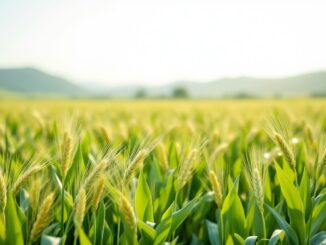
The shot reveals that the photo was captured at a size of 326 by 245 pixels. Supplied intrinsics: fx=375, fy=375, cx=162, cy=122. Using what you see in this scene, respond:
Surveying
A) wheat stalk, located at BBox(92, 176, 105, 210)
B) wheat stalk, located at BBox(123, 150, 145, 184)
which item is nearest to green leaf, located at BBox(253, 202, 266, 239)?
wheat stalk, located at BBox(123, 150, 145, 184)

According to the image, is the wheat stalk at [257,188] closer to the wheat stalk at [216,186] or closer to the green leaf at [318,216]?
the wheat stalk at [216,186]

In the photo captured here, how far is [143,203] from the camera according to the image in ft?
4.88

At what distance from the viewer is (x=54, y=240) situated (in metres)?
1.24

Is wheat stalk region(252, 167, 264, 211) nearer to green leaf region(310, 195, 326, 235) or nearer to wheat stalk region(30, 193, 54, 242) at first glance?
green leaf region(310, 195, 326, 235)

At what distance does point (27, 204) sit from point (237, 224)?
0.94 metres

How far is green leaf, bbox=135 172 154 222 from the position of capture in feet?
4.84

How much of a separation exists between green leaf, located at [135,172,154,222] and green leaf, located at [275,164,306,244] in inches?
20.6

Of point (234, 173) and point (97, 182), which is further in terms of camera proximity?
point (234, 173)

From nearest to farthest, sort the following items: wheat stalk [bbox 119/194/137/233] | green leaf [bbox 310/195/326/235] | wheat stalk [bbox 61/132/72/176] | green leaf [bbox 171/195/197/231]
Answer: wheat stalk [bbox 119/194/137/233]
wheat stalk [bbox 61/132/72/176]
green leaf [bbox 171/195/197/231]
green leaf [bbox 310/195/326/235]

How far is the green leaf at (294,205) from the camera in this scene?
4.78 feet

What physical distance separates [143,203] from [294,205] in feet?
1.94

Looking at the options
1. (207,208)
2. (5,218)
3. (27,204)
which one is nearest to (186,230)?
(207,208)

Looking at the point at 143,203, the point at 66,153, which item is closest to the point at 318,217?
the point at 143,203

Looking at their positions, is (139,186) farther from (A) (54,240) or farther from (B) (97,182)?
(A) (54,240)
